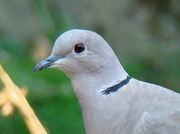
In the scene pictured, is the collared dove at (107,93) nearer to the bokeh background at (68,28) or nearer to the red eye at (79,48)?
the red eye at (79,48)

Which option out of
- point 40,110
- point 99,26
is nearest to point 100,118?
point 40,110

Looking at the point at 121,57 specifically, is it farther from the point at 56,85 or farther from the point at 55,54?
the point at 55,54

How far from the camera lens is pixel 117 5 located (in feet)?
18.0

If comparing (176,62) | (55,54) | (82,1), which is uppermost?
(55,54)

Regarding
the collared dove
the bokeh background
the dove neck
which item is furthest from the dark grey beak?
the bokeh background

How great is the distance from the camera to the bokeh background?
4.14 metres

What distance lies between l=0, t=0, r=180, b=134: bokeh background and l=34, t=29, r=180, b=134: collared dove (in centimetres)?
152

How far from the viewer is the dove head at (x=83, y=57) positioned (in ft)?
7.91

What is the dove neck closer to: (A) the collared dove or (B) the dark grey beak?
(A) the collared dove

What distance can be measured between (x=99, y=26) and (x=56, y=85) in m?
1.21

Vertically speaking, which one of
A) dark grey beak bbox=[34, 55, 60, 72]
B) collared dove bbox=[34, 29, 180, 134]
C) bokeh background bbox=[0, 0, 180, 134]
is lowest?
bokeh background bbox=[0, 0, 180, 134]

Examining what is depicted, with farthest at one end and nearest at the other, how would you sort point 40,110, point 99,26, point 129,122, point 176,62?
point 99,26
point 176,62
point 40,110
point 129,122

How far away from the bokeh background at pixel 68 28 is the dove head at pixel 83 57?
1520mm

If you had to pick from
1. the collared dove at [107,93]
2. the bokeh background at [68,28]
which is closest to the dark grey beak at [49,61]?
the collared dove at [107,93]
